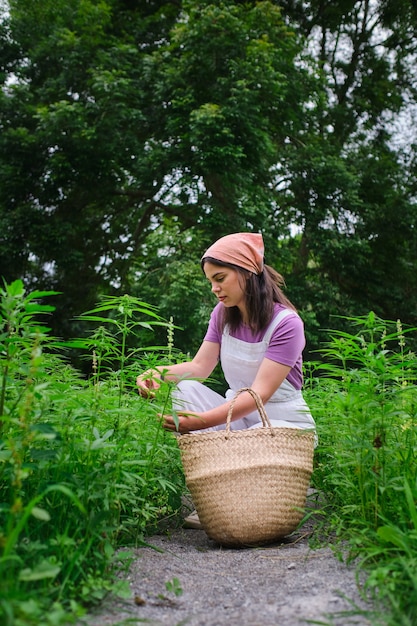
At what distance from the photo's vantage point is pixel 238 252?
3027mm

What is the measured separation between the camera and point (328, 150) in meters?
13.6

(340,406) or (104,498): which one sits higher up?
(340,406)

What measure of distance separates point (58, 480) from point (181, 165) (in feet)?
35.2

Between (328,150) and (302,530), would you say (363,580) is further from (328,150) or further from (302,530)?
(328,150)

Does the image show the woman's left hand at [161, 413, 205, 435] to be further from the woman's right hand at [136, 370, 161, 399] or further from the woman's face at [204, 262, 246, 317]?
the woman's face at [204, 262, 246, 317]

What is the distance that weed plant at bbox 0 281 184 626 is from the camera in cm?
154

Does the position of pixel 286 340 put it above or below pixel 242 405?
above

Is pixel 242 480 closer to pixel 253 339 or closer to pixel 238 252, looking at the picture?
pixel 253 339

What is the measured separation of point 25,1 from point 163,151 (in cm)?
479

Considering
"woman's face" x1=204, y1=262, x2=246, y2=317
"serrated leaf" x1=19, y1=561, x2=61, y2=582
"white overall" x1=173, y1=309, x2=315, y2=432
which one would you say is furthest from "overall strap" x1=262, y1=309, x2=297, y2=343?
"serrated leaf" x1=19, y1=561, x2=61, y2=582

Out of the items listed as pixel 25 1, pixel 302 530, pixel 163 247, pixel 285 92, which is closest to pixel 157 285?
pixel 163 247

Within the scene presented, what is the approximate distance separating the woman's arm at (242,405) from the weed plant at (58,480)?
13 centimetres

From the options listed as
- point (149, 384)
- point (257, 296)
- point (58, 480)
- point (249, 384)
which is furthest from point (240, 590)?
point (257, 296)

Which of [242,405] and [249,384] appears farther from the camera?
[249,384]
